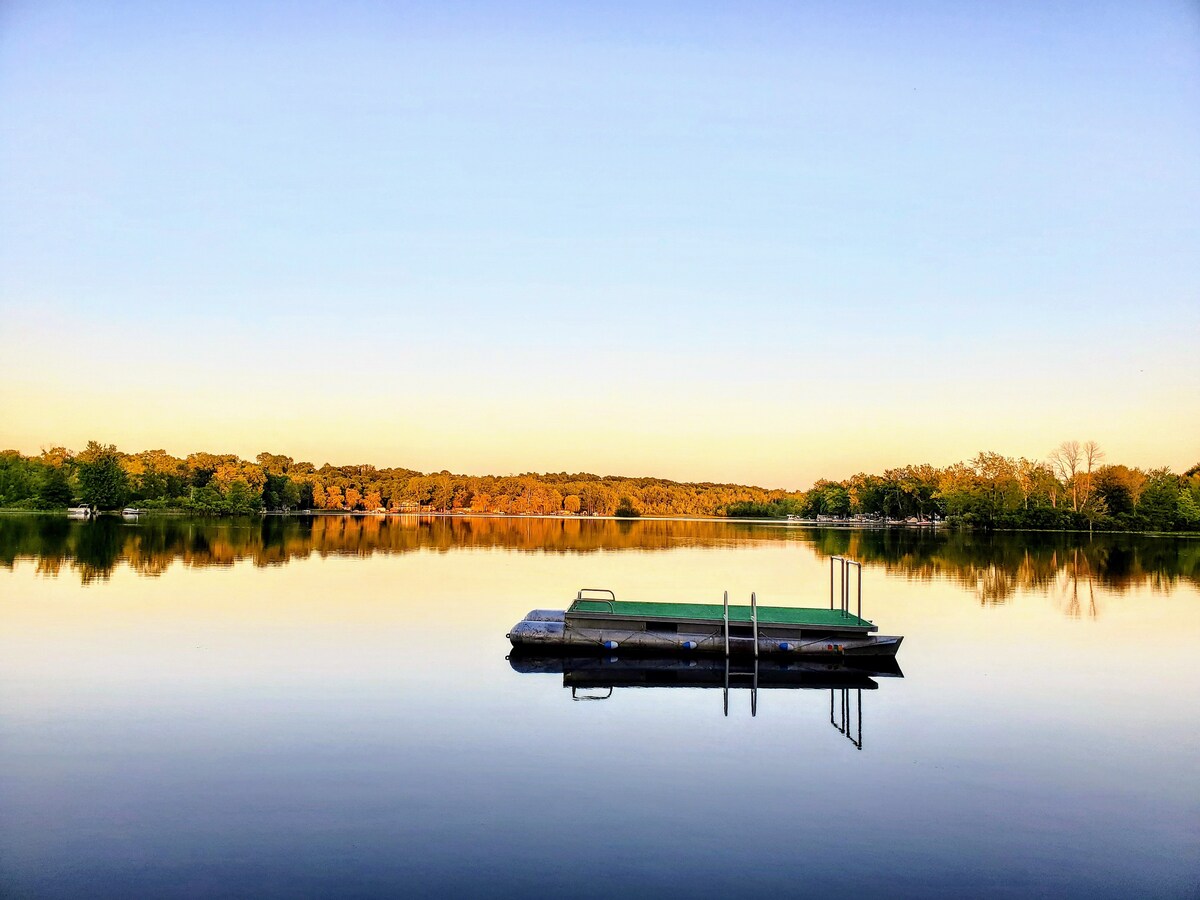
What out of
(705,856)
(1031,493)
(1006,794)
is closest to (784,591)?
(1006,794)

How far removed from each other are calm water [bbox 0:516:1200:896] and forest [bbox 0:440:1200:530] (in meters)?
77.7

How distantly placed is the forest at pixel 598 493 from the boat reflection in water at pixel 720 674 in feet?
264

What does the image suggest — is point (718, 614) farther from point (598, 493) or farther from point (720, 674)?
point (598, 493)

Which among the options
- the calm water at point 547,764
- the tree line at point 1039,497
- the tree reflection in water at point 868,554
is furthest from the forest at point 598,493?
the calm water at point 547,764

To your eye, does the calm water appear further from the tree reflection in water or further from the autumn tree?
the autumn tree

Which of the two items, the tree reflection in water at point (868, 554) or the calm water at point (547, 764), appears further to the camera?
the tree reflection in water at point (868, 554)

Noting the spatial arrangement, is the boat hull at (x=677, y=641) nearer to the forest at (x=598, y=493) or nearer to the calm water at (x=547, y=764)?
the calm water at (x=547, y=764)

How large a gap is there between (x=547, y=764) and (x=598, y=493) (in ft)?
555

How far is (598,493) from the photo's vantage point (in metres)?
181

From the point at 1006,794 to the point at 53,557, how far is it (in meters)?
39.4

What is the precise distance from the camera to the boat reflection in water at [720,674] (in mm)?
16141

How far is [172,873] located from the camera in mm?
7926

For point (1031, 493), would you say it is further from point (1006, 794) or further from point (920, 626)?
point (1006, 794)

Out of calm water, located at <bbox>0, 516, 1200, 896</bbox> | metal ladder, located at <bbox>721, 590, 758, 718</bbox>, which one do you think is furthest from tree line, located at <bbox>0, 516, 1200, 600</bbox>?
metal ladder, located at <bbox>721, 590, 758, 718</bbox>
